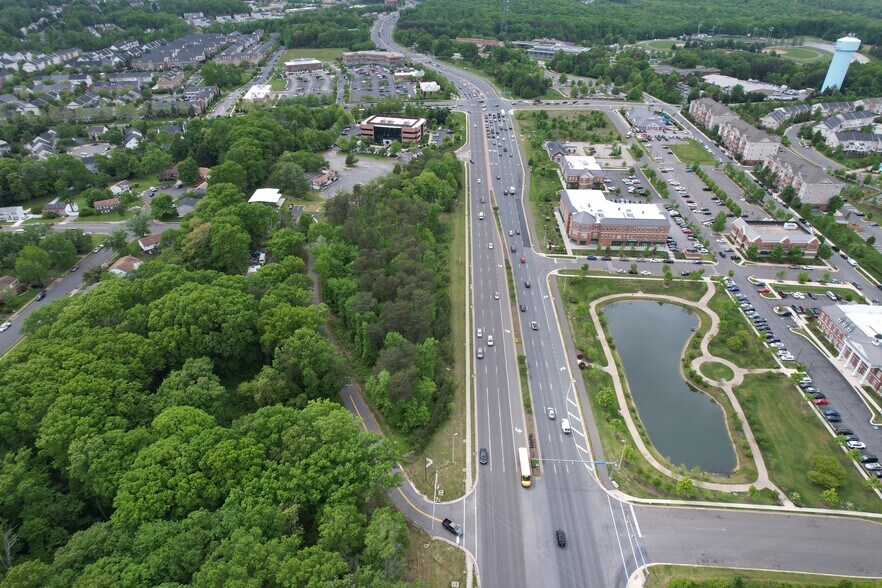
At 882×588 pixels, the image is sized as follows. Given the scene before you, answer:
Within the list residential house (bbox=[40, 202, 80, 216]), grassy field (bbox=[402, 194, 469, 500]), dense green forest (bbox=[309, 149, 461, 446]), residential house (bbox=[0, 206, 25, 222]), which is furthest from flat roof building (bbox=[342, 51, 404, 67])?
grassy field (bbox=[402, 194, 469, 500])

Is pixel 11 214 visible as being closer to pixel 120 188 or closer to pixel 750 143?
pixel 120 188

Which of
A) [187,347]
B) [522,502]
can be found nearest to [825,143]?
[522,502]

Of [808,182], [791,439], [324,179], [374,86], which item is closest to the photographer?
[791,439]

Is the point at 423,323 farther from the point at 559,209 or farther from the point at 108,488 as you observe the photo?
the point at 559,209

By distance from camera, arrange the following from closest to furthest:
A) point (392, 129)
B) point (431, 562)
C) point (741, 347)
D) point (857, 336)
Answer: point (431, 562) < point (857, 336) < point (741, 347) < point (392, 129)

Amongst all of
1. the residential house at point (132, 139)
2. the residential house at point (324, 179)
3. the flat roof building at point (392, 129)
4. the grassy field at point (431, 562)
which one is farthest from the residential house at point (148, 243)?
the grassy field at point (431, 562)

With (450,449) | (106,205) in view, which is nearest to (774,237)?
(450,449)

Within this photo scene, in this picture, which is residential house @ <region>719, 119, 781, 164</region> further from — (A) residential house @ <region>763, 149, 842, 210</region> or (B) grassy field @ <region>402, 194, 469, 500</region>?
(B) grassy field @ <region>402, 194, 469, 500</region>
